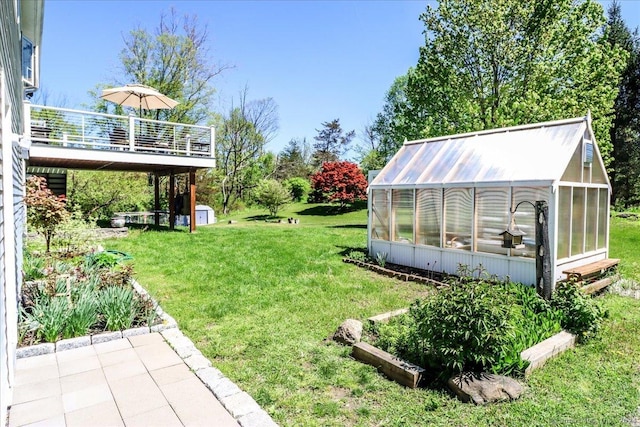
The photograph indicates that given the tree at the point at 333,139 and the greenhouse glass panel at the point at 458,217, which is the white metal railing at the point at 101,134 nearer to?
the greenhouse glass panel at the point at 458,217

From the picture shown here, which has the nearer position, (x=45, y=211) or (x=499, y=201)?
(x=45, y=211)

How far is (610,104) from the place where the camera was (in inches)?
592

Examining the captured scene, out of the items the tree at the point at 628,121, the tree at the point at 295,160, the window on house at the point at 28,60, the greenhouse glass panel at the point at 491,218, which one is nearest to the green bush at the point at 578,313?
the greenhouse glass panel at the point at 491,218

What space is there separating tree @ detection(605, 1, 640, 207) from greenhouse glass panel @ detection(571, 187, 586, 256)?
66.4ft

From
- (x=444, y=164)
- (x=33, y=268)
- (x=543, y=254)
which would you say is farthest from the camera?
(x=444, y=164)

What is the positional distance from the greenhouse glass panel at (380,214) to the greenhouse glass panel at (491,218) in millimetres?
2479

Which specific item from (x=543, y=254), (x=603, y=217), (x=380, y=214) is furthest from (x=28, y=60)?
(x=603, y=217)

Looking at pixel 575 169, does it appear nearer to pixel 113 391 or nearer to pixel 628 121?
pixel 113 391

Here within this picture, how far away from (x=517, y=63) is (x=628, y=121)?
15.1 metres

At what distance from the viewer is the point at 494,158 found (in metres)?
8.26

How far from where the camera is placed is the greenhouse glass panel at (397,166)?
991 centimetres

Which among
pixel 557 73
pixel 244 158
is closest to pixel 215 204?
pixel 244 158

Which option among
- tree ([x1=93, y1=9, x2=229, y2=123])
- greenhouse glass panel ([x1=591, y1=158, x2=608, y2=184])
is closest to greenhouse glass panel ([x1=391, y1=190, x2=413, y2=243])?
greenhouse glass panel ([x1=591, y1=158, x2=608, y2=184])

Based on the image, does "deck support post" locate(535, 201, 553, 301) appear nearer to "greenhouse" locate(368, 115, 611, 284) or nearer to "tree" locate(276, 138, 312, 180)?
"greenhouse" locate(368, 115, 611, 284)
